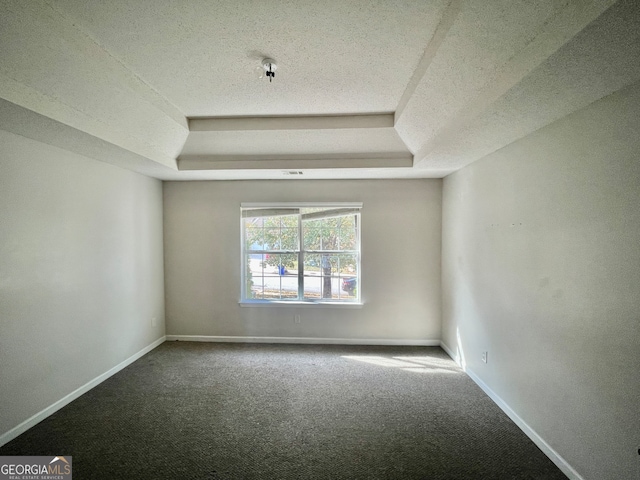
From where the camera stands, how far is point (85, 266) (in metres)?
2.86

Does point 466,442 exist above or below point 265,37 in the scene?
below

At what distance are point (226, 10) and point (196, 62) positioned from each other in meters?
0.58

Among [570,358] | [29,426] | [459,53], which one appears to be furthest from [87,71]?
[570,358]

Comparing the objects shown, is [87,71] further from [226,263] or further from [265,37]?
[226,263]

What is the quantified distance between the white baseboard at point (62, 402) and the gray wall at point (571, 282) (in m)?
3.87

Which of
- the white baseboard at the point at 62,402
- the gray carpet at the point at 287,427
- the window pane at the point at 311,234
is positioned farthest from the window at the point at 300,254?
the white baseboard at the point at 62,402

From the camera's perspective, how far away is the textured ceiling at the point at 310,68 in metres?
1.38

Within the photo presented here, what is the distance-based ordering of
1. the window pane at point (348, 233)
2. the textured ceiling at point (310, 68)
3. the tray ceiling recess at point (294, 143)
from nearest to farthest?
the textured ceiling at point (310, 68), the tray ceiling recess at point (294, 143), the window pane at point (348, 233)

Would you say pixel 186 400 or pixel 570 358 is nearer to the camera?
pixel 570 358

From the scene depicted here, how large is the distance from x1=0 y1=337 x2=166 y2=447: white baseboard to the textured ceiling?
7.31 feet

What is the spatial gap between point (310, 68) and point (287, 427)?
2.73 meters

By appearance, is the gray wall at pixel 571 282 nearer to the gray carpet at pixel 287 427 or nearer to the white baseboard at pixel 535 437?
the white baseboard at pixel 535 437

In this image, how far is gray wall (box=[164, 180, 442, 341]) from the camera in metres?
4.06

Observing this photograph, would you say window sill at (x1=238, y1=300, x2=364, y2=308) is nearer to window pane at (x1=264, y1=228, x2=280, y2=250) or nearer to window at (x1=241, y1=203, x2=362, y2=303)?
window at (x1=241, y1=203, x2=362, y2=303)
